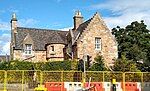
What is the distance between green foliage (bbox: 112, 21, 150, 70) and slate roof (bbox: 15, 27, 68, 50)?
12224 mm

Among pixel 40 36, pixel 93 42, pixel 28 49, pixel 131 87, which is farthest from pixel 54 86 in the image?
pixel 40 36

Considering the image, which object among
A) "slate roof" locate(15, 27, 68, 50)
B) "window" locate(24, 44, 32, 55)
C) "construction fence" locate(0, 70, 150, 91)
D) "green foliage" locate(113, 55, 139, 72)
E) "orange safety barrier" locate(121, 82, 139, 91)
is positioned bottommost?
"orange safety barrier" locate(121, 82, 139, 91)

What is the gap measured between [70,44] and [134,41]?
61.7 feet

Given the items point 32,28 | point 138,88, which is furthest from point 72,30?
point 138,88

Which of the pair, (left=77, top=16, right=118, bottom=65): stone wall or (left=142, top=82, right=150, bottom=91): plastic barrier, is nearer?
(left=142, top=82, right=150, bottom=91): plastic barrier

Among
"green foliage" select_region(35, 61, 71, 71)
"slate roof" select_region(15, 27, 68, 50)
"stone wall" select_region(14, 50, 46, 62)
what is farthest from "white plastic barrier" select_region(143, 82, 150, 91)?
"stone wall" select_region(14, 50, 46, 62)

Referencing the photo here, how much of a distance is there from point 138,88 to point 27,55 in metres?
23.2

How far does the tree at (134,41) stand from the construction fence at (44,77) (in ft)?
72.3

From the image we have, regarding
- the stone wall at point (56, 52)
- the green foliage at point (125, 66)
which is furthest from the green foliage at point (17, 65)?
the green foliage at point (125, 66)

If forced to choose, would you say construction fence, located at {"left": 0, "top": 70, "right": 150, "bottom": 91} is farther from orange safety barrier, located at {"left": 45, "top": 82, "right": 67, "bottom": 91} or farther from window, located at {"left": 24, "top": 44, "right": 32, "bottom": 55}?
window, located at {"left": 24, "top": 44, "right": 32, "bottom": 55}

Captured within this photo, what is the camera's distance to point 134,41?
221 ft

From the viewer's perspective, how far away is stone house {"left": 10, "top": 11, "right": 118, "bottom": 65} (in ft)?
167

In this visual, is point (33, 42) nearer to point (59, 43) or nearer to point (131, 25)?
point (59, 43)

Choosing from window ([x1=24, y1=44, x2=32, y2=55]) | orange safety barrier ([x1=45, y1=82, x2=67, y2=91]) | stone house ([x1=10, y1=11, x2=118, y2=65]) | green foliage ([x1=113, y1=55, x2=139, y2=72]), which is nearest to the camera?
orange safety barrier ([x1=45, y1=82, x2=67, y2=91])
